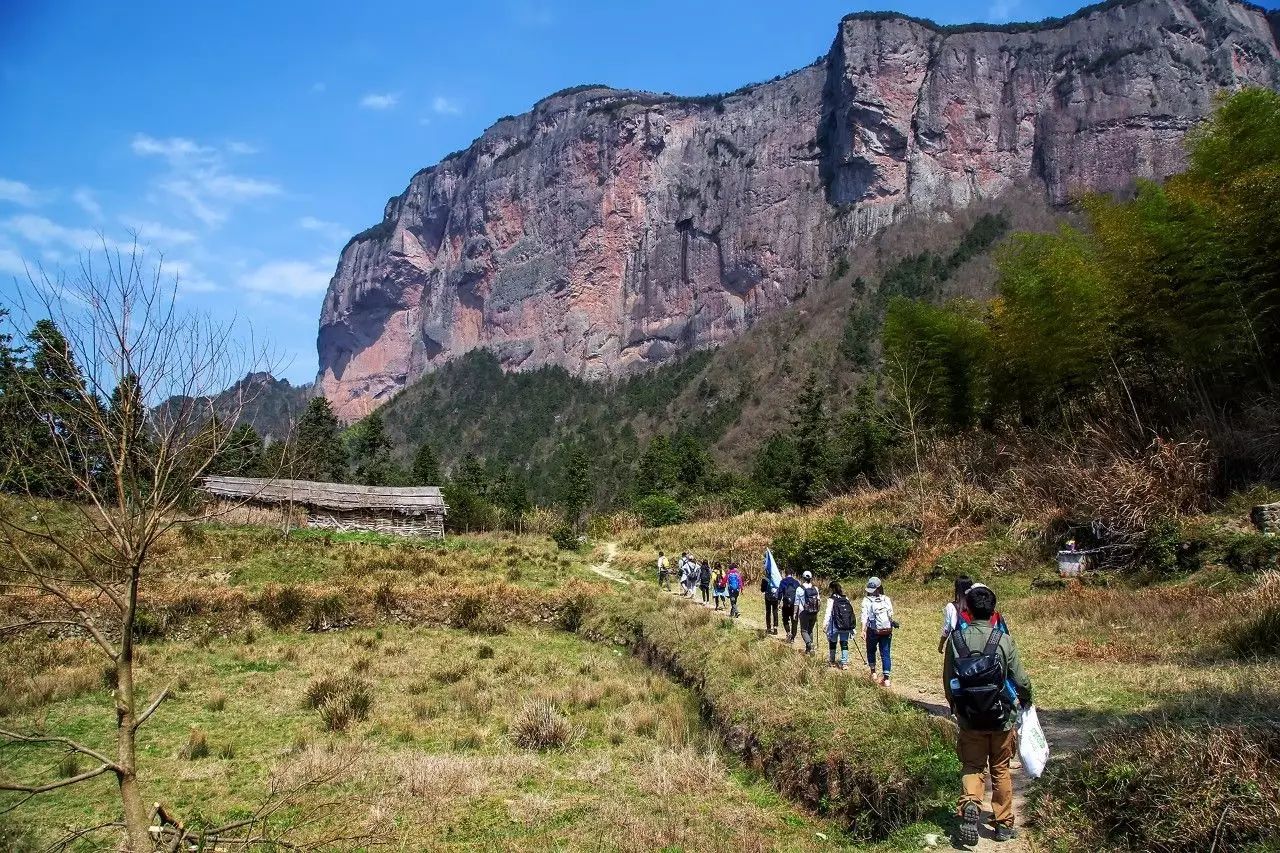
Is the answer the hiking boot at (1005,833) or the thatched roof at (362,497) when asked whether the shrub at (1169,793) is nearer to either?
the hiking boot at (1005,833)

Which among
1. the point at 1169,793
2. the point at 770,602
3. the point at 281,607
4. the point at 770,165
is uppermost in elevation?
the point at 770,165

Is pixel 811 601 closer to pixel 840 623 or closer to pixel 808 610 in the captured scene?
pixel 808 610

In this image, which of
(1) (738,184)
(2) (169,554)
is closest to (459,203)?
(1) (738,184)

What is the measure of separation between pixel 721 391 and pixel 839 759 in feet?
308

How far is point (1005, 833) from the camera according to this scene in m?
4.80

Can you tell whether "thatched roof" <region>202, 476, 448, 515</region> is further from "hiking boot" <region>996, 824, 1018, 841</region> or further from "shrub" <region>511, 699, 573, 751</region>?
"hiking boot" <region>996, 824, 1018, 841</region>

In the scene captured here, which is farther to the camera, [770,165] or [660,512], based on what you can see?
[770,165]

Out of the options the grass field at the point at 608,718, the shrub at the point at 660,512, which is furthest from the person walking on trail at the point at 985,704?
the shrub at the point at 660,512

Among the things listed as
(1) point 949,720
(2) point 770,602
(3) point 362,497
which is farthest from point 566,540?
(1) point 949,720

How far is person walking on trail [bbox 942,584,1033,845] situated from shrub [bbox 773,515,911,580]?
15565 millimetres

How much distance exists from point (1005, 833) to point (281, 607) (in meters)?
16.2

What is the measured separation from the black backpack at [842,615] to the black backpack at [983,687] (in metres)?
5.20

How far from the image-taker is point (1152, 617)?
1037cm

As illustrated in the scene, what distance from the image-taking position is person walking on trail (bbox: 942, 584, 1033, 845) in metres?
4.65
